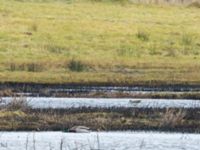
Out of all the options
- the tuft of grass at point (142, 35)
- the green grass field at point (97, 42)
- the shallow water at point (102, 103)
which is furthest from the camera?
the tuft of grass at point (142, 35)

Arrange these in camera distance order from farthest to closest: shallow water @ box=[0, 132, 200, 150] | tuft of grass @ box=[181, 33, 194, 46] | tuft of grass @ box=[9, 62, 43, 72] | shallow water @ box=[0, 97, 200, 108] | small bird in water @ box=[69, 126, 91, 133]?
tuft of grass @ box=[181, 33, 194, 46]
tuft of grass @ box=[9, 62, 43, 72]
shallow water @ box=[0, 97, 200, 108]
small bird in water @ box=[69, 126, 91, 133]
shallow water @ box=[0, 132, 200, 150]

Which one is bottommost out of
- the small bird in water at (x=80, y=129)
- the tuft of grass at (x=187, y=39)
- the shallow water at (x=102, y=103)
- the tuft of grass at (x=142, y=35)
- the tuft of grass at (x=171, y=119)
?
the shallow water at (x=102, y=103)

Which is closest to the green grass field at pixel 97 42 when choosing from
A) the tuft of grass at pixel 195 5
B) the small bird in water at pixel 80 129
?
the tuft of grass at pixel 195 5

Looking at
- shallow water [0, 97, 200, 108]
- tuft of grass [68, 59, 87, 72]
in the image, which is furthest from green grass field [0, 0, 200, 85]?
shallow water [0, 97, 200, 108]

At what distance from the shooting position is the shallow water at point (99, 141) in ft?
67.5

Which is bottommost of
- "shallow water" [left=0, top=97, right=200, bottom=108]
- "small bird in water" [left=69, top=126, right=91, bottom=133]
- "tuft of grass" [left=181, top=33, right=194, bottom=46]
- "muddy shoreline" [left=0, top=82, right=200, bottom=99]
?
"muddy shoreline" [left=0, top=82, right=200, bottom=99]

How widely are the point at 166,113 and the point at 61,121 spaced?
256 cm

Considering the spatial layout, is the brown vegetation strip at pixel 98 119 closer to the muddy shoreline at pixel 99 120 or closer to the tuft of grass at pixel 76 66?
the muddy shoreline at pixel 99 120

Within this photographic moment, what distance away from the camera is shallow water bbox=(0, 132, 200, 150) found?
67.5 feet

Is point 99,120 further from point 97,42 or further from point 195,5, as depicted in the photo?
point 195,5

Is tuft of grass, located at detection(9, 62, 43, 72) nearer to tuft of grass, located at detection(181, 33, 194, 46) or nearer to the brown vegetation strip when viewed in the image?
tuft of grass, located at detection(181, 33, 194, 46)

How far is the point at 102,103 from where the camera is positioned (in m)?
27.8

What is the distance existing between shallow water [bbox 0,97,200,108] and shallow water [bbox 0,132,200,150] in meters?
4.40

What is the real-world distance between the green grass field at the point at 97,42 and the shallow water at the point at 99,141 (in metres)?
12.9
